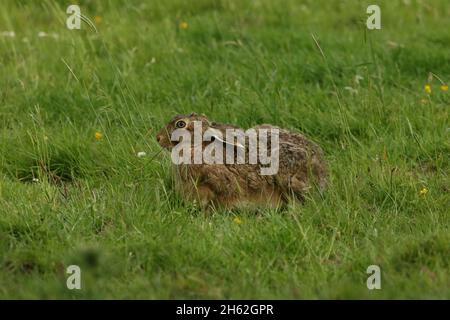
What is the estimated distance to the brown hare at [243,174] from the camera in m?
6.35

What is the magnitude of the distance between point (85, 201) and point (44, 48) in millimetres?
3203

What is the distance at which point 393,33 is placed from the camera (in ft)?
31.5

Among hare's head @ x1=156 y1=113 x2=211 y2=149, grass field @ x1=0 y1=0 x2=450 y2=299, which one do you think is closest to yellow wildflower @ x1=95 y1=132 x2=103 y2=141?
grass field @ x1=0 y1=0 x2=450 y2=299

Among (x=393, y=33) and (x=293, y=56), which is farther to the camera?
(x=393, y=33)

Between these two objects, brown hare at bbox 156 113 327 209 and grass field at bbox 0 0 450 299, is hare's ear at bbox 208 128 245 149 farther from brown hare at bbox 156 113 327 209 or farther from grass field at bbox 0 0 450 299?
grass field at bbox 0 0 450 299

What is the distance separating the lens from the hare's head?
6488mm

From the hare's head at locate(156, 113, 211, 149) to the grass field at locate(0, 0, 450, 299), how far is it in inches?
4.0

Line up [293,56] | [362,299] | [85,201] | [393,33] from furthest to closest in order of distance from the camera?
[393,33]
[293,56]
[85,201]
[362,299]

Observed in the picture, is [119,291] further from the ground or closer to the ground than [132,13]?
closer to the ground

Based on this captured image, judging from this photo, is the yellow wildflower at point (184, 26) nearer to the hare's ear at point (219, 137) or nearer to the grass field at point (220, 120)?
the grass field at point (220, 120)

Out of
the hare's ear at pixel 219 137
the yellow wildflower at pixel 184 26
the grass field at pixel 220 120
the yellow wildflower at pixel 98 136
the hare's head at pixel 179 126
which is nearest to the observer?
the grass field at pixel 220 120

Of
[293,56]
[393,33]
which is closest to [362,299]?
[293,56]

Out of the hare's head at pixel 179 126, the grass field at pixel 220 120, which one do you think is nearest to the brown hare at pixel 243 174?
the hare's head at pixel 179 126

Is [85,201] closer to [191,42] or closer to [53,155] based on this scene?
[53,155]
